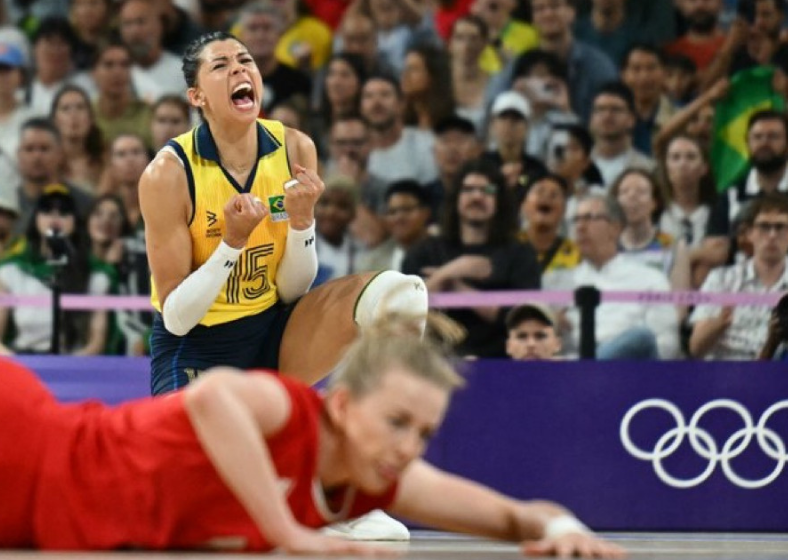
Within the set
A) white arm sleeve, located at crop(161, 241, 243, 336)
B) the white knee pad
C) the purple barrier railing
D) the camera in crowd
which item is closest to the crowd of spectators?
the camera in crowd

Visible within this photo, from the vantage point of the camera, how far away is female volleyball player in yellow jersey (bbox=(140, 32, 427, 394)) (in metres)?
5.10

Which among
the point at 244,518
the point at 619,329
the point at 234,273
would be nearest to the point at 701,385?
the point at 619,329

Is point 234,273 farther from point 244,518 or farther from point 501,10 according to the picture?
point 501,10

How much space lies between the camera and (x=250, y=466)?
295cm

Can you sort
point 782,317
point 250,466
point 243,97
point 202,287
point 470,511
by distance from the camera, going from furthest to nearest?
point 782,317 → point 243,97 → point 202,287 → point 470,511 → point 250,466

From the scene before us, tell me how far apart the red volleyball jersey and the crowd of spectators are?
14.7 feet

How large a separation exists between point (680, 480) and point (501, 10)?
3.32m

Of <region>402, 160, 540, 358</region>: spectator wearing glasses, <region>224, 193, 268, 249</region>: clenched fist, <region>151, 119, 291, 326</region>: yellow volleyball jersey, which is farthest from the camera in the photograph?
<region>402, 160, 540, 358</region>: spectator wearing glasses

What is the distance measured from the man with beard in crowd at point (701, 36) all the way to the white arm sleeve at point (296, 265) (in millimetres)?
3995

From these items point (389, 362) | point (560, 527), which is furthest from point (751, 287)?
point (389, 362)

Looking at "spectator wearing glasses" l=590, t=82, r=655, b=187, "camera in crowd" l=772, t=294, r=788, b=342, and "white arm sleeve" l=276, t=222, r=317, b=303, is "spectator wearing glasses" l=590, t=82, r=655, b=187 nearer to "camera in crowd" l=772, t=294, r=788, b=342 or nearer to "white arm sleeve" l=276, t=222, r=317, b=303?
"camera in crowd" l=772, t=294, r=788, b=342

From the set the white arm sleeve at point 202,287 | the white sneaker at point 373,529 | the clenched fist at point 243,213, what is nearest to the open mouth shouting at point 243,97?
the clenched fist at point 243,213

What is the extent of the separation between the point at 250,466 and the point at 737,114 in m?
5.98

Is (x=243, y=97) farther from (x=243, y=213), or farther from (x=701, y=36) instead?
(x=701, y=36)
